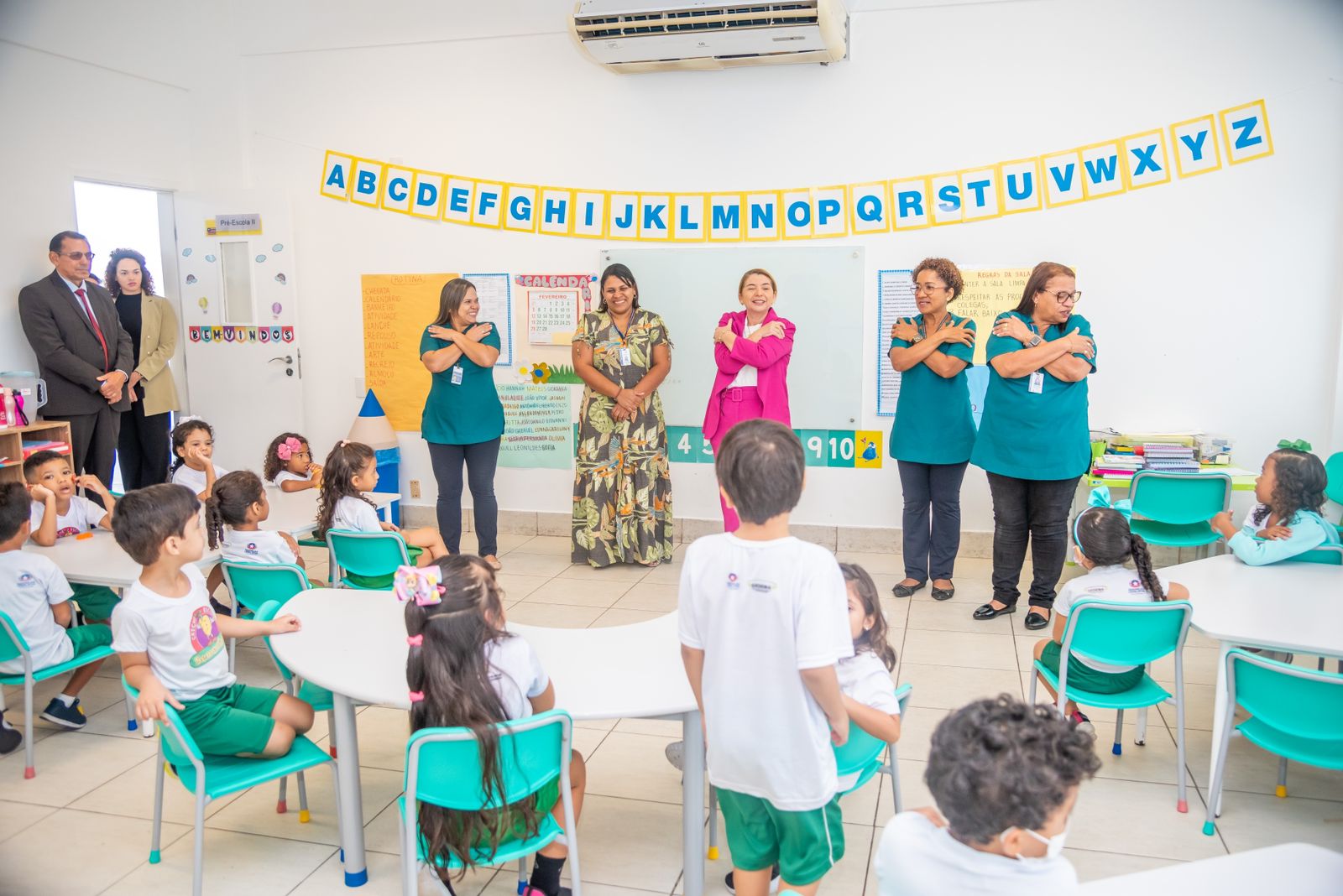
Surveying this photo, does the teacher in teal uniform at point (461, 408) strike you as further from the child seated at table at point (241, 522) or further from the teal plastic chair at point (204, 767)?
→ the teal plastic chair at point (204, 767)

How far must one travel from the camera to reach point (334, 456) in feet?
12.0

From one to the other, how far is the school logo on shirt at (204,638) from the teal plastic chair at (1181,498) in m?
3.56

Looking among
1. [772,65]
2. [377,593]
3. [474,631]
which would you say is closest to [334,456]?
[377,593]

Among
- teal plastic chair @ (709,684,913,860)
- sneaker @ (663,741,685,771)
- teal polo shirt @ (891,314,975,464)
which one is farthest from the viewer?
teal polo shirt @ (891,314,975,464)

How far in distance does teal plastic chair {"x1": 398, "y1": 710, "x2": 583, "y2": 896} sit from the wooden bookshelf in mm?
3195

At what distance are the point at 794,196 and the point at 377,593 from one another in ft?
11.2

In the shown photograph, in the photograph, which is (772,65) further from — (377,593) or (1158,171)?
(377,593)

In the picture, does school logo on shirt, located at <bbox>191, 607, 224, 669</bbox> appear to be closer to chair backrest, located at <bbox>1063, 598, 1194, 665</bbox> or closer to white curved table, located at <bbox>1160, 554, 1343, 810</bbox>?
chair backrest, located at <bbox>1063, 598, 1194, 665</bbox>

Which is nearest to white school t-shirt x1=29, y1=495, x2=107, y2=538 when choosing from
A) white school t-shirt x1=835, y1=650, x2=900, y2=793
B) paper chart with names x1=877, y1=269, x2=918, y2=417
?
white school t-shirt x1=835, y1=650, x2=900, y2=793

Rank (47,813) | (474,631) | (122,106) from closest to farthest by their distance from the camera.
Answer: (474,631) < (47,813) < (122,106)

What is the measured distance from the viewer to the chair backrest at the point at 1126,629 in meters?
2.60

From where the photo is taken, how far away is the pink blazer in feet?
15.5

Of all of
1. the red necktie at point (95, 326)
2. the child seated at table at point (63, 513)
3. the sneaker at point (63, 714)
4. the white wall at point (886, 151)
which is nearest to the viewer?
the sneaker at point (63, 714)

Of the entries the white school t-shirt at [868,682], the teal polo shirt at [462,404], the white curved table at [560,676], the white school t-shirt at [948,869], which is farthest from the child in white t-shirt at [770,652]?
the teal polo shirt at [462,404]
